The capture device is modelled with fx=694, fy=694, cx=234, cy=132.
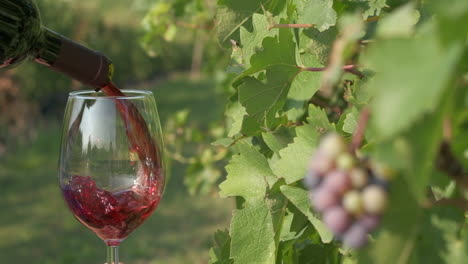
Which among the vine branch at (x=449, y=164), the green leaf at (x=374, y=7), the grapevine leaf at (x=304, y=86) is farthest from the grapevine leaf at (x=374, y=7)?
the vine branch at (x=449, y=164)

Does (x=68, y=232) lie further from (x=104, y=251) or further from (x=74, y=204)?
(x=74, y=204)

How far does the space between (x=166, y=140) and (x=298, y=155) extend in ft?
11.5

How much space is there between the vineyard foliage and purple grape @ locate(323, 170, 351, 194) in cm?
2

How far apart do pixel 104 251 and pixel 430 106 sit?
202 inches

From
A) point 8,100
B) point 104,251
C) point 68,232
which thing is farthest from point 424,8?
point 8,100

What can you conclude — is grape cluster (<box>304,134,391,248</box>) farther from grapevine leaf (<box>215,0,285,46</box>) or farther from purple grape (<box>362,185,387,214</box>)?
grapevine leaf (<box>215,0,285,46</box>)

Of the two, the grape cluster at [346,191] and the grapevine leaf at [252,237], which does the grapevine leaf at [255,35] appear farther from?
the grape cluster at [346,191]

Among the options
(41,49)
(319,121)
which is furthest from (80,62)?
(319,121)

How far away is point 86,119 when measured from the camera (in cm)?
142

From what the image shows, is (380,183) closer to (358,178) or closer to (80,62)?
(358,178)

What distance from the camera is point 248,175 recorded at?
3.49 ft

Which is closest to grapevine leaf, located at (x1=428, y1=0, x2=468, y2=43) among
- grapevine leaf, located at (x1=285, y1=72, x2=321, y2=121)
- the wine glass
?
grapevine leaf, located at (x1=285, y1=72, x2=321, y2=121)

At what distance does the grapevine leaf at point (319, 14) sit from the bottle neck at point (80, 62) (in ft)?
1.79

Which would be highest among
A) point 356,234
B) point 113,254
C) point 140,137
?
point 356,234
